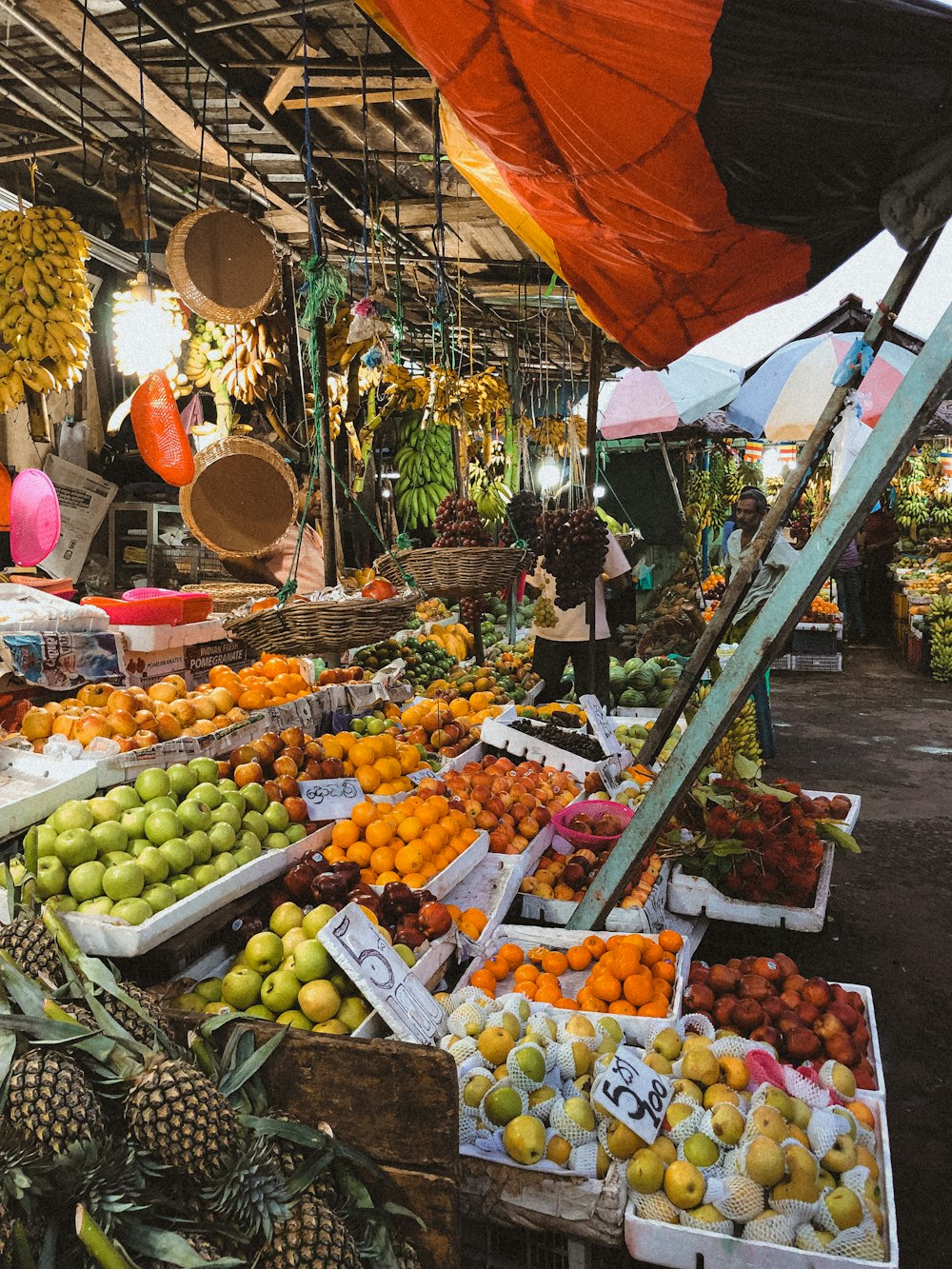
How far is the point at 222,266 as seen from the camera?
3293 mm

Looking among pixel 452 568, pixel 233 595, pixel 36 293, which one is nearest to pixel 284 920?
pixel 452 568

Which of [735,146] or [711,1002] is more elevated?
[735,146]

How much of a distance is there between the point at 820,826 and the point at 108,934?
295 centimetres

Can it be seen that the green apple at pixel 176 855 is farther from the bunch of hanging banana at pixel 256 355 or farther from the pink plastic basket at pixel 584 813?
the bunch of hanging banana at pixel 256 355

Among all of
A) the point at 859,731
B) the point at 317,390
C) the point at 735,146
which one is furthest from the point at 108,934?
the point at 859,731

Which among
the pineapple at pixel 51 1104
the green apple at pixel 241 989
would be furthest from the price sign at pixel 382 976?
the pineapple at pixel 51 1104

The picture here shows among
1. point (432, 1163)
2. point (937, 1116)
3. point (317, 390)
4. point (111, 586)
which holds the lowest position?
point (937, 1116)

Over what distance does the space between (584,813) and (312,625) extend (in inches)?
58.4

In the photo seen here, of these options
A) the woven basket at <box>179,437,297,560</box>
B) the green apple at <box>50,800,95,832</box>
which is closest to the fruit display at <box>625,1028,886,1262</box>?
the green apple at <box>50,800,95,832</box>

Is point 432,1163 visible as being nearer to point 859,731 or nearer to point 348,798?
point 348,798

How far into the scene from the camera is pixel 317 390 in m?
2.88

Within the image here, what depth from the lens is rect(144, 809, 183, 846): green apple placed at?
2.24 m

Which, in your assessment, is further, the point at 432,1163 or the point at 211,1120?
the point at 432,1163

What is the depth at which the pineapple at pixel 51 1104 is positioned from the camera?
1.24 metres
